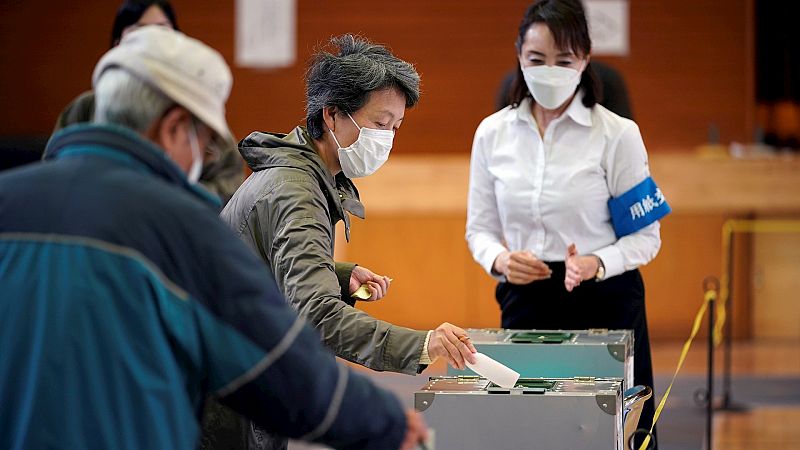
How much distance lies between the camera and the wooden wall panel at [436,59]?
8523 millimetres

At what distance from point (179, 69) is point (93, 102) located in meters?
1.31

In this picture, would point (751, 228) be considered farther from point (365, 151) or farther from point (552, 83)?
point (365, 151)

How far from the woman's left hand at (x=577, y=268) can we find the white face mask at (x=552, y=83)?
423 mm

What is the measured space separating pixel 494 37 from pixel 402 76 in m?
6.20

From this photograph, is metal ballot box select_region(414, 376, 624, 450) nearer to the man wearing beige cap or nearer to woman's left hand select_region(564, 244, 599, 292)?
the man wearing beige cap

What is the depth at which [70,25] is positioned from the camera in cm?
892

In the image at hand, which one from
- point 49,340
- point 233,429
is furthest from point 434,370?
point 49,340

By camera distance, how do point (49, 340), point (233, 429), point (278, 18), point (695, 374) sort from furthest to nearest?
1. point (278, 18)
2. point (695, 374)
3. point (233, 429)
4. point (49, 340)

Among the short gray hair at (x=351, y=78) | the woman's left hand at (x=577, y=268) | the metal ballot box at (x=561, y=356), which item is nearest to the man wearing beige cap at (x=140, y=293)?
the short gray hair at (x=351, y=78)

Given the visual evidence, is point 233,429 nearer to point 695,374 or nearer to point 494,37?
point 695,374

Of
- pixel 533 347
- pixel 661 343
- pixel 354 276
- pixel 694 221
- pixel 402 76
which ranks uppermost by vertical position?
pixel 402 76

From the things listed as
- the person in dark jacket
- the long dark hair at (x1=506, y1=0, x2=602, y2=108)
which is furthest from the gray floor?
the long dark hair at (x1=506, y1=0, x2=602, y2=108)

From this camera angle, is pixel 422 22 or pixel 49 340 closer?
pixel 49 340

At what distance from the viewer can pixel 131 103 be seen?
167 centimetres
